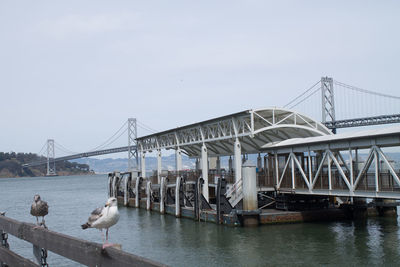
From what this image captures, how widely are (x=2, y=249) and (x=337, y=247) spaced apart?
55.1ft

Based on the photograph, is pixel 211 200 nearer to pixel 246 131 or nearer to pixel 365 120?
pixel 246 131

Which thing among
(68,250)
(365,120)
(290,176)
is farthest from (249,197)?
(365,120)

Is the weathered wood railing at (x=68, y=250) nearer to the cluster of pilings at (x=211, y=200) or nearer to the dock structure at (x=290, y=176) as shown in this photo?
the dock structure at (x=290, y=176)

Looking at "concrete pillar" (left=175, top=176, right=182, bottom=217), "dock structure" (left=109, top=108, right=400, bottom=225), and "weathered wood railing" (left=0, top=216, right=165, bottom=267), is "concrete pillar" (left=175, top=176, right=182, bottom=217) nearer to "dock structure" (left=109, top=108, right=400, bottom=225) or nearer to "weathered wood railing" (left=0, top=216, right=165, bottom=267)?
"dock structure" (left=109, top=108, right=400, bottom=225)

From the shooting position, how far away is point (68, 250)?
5.77m

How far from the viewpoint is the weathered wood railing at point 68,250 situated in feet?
15.6

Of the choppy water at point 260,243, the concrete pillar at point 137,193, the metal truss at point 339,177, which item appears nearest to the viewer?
the choppy water at point 260,243

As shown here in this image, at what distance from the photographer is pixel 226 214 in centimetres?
2739

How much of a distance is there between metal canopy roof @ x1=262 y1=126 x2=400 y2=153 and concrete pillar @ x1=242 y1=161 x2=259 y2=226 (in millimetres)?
3168

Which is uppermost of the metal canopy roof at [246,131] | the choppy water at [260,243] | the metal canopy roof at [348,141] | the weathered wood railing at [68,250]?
the metal canopy roof at [246,131]

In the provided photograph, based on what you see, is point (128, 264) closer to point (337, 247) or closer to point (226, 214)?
point (337, 247)

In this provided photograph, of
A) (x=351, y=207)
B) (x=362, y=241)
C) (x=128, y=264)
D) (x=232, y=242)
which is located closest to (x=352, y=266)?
(x=362, y=241)

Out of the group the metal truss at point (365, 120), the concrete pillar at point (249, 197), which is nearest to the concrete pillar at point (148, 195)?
the concrete pillar at point (249, 197)

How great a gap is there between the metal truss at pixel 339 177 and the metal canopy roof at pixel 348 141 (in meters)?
0.36
